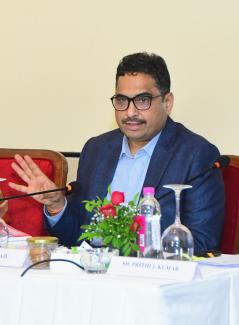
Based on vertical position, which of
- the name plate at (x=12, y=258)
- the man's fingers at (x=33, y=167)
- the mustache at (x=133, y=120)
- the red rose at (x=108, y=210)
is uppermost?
the mustache at (x=133, y=120)

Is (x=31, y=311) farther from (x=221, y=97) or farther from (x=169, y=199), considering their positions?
(x=221, y=97)

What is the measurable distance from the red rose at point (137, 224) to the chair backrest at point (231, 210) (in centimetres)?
78

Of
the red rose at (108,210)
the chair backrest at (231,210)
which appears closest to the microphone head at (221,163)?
the red rose at (108,210)

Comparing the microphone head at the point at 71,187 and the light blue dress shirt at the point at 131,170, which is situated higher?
the light blue dress shirt at the point at 131,170

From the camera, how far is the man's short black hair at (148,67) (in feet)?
7.95

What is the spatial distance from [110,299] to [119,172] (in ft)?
3.68

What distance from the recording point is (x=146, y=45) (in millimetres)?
3014

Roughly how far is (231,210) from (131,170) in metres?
0.39

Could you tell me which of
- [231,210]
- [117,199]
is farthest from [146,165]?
[117,199]

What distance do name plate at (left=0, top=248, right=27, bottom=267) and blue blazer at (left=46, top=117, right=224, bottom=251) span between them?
25.7 inches

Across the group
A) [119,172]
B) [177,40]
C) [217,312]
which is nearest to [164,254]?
[217,312]

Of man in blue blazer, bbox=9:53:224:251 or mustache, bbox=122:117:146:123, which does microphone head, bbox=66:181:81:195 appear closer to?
man in blue blazer, bbox=9:53:224:251

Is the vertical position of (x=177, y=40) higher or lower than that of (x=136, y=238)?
higher

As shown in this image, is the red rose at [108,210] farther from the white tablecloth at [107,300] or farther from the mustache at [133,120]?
the mustache at [133,120]
